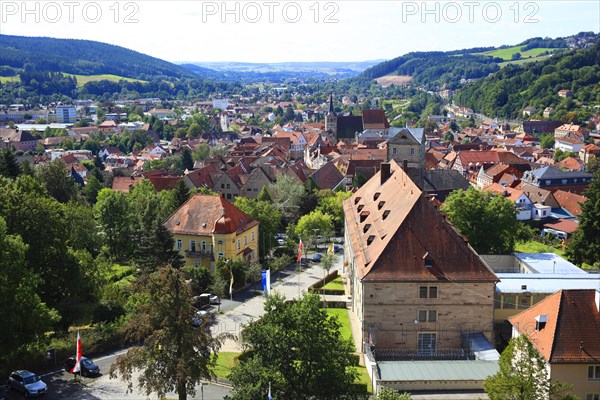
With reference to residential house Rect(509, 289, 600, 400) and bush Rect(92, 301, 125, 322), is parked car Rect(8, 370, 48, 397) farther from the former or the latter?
residential house Rect(509, 289, 600, 400)

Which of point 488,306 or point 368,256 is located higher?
point 368,256

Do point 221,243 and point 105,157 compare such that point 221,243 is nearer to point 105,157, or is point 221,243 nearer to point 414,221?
point 414,221

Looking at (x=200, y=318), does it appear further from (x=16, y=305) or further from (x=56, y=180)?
(x=56, y=180)


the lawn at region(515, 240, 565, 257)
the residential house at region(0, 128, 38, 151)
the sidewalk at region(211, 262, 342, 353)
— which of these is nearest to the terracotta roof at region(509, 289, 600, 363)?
the sidewalk at region(211, 262, 342, 353)

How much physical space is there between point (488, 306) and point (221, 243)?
24369mm

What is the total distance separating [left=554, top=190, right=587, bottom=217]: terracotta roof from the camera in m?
84.8

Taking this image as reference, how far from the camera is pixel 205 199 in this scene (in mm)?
56844

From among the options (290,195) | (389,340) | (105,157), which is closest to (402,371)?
(389,340)

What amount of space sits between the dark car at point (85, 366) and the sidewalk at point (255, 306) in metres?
7.40

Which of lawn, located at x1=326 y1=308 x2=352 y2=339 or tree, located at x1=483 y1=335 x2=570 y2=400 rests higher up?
tree, located at x1=483 y1=335 x2=570 y2=400

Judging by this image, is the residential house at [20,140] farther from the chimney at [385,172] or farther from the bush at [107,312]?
the chimney at [385,172]

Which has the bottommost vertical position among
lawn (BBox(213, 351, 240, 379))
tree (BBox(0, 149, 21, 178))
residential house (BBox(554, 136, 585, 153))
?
lawn (BBox(213, 351, 240, 379))

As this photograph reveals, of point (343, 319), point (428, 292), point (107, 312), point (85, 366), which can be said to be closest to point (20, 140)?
point (107, 312)

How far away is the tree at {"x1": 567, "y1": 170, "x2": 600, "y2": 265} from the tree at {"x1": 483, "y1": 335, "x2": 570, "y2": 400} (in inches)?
1316
